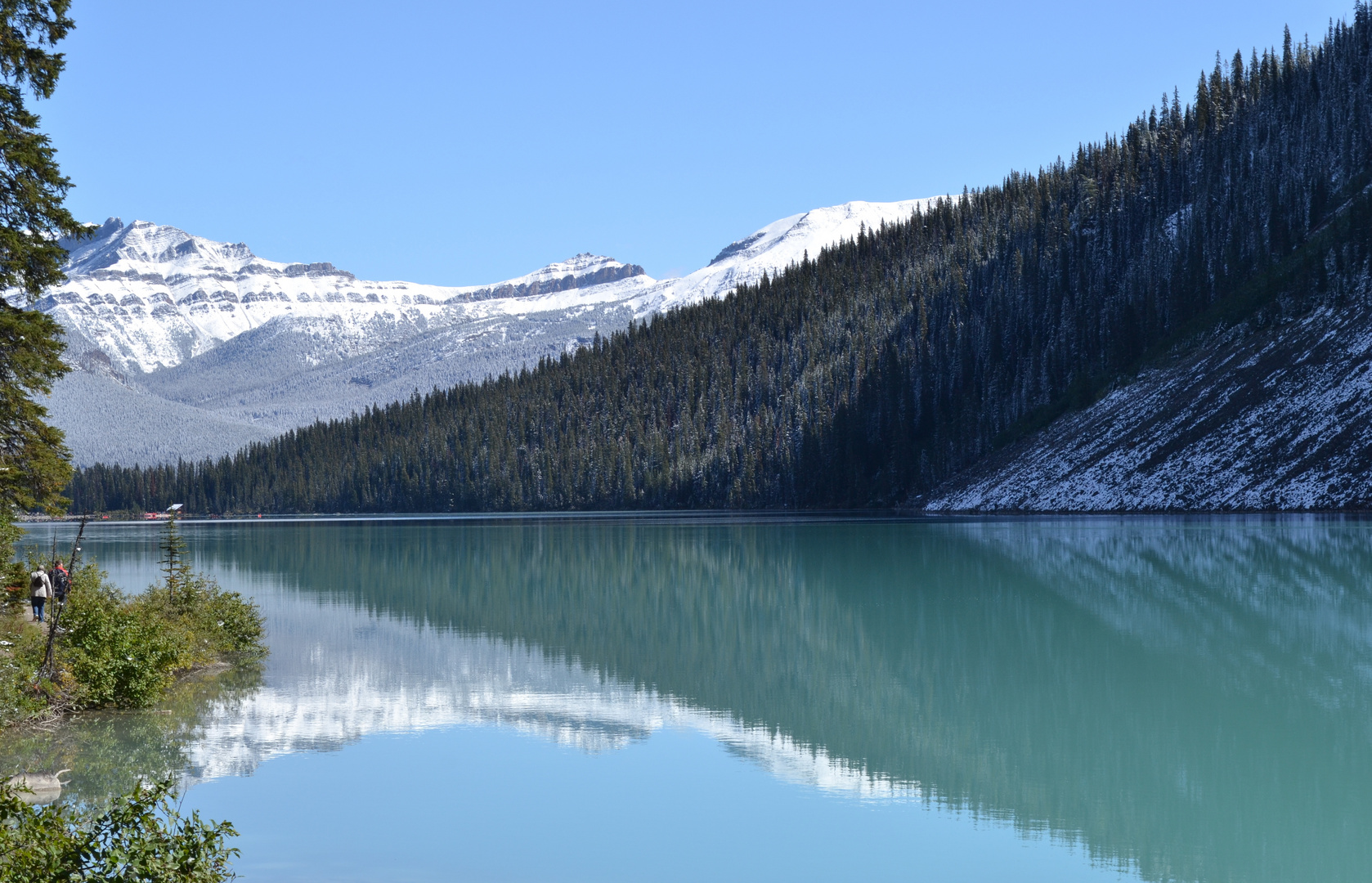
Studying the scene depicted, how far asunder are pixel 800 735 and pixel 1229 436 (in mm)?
102095

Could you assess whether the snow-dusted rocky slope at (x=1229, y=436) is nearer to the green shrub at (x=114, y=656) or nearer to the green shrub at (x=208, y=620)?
the green shrub at (x=208, y=620)

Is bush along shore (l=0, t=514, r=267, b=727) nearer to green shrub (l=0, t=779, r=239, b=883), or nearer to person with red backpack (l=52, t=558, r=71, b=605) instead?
person with red backpack (l=52, t=558, r=71, b=605)

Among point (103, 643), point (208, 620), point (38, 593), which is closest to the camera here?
point (103, 643)

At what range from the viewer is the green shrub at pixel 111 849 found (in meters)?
11.4

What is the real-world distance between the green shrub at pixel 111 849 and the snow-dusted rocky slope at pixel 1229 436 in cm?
10374

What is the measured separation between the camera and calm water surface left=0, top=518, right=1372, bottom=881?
57.6 ft

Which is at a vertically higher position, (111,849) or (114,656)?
(111,849)

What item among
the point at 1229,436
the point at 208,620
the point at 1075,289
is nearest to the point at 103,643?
the point at 208,620

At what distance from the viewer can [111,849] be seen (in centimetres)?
1170

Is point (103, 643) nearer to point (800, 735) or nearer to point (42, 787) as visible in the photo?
point (42, 787)

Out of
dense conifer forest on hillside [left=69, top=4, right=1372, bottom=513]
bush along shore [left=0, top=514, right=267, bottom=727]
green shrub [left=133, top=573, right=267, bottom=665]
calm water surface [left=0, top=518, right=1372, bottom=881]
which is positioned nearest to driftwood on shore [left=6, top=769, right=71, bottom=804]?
calm water surface [left=0, top=518, right=1372, bottom=881]

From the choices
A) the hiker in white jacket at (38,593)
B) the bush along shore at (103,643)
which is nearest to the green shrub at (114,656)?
the bush along shore at (103,643)

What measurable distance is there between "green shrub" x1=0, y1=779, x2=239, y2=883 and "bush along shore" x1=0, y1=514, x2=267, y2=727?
12953mm

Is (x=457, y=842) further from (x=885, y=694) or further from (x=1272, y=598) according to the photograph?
(x=1272, y=598)
